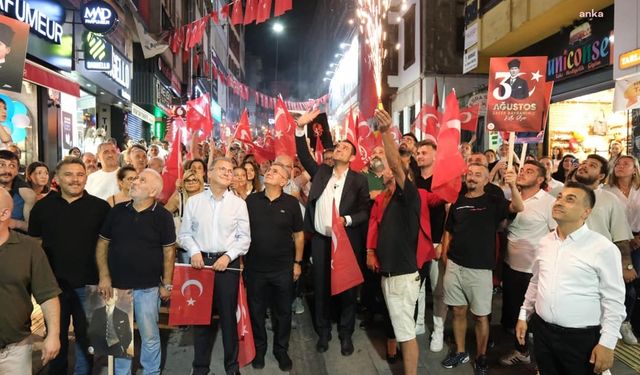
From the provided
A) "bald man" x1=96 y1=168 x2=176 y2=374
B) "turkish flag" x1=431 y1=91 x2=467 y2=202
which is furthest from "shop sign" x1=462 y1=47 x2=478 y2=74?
"bald man" x1=96 y1=168 x2=176 y2=374

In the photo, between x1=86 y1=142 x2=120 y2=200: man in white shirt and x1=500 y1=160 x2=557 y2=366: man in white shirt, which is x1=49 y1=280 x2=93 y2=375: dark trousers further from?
x1=500 y1=160 x2=557 y2=366: man in white shirt

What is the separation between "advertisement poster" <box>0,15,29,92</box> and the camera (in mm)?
5312

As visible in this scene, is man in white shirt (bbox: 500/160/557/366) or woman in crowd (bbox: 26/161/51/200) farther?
woman in crowd (bbox: 26/161/51/200)

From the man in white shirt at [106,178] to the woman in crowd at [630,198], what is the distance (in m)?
6.40

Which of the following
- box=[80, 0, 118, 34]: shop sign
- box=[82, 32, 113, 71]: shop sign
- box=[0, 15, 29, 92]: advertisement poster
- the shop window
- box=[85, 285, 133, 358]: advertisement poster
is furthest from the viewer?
the shop window

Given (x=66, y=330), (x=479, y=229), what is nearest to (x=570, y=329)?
(x=479, y=229)

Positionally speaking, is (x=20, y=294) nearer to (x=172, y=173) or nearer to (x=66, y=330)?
(x=66, y=330)

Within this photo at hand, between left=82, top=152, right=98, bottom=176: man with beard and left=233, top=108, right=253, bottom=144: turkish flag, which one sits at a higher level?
left=233, top=108, right=253, bottom=144: turkish flag

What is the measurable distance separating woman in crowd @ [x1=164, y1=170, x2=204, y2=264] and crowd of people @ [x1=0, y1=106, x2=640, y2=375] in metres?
0.04

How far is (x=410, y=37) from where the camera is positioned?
21875mm

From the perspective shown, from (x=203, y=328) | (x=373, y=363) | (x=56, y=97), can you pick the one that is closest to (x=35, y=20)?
(x=56, y=97)

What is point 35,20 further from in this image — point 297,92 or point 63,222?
point 297,92

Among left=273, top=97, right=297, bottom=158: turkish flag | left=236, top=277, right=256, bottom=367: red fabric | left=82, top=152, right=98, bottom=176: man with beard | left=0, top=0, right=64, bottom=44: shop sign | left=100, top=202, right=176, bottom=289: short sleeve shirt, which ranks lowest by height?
left=236, top=277, right=256, bottom=367: red fabric

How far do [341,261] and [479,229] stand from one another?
1.46 metres
